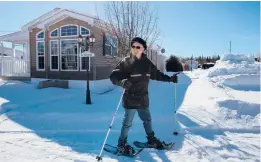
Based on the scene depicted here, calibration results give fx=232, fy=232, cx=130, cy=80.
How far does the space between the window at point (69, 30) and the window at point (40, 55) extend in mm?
1630

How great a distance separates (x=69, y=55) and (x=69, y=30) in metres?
1.35

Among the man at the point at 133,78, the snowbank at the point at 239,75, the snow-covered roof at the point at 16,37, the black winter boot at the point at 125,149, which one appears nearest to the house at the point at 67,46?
the snow-covered roof at the point at 16,37

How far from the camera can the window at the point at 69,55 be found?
12.6 m

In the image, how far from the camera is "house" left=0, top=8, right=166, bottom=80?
12016mm

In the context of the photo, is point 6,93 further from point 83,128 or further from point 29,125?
point 83,128

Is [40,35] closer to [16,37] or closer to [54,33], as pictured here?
[54,33]

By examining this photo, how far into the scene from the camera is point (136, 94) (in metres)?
3.91

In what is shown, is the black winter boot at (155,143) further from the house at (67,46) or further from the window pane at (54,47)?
the window pane at (54,47)

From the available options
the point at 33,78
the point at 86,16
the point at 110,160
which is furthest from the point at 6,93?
the point at 110,160

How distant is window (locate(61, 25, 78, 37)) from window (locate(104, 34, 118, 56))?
1.70 m

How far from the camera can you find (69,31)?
12586 millimetres

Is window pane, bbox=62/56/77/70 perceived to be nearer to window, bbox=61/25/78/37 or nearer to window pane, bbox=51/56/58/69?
window pane, bbox=51/56/58/69

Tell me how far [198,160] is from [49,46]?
37.6ft

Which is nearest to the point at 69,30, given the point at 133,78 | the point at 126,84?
the point at 133,78
